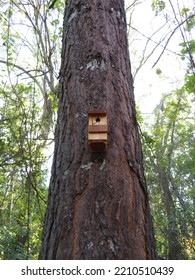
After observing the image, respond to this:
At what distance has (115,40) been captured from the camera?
5.01ft

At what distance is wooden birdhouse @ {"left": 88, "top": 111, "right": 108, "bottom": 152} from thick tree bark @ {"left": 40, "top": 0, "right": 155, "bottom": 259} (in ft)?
0.15

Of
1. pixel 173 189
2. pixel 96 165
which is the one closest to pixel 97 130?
pixel 96 165

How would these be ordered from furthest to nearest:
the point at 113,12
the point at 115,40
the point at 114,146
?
the point at 113,12, the point at 115,40, the point at 114,146

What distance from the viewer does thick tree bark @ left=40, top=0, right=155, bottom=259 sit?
0.93m

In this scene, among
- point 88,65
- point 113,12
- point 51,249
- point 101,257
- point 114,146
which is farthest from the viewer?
point 113,12

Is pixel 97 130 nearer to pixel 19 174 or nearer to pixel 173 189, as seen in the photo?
pixel 19 174

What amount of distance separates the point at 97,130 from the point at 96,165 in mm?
129

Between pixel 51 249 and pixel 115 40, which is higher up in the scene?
pixel 115 40

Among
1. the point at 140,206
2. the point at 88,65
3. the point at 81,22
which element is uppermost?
the point at 81,22

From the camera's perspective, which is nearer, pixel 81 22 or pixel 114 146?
pixel 114 146
